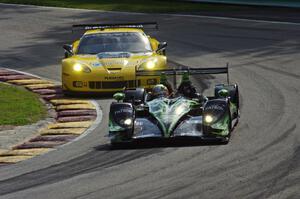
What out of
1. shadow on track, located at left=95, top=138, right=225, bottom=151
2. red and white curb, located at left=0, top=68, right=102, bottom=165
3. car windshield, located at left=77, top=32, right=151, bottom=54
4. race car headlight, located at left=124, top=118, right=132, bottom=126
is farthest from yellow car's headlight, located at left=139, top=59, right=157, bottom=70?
race car headlight, located at left=124, top=118, right=132, bottom=126

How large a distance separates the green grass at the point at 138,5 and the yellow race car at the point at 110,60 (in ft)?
48.9

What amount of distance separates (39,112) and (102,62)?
93.1 inches

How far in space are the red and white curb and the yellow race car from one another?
1.75ft

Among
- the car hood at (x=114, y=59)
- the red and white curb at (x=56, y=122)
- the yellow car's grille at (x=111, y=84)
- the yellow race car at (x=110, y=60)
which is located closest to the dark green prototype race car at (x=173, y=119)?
the red and white curb at (x=56, y=122)

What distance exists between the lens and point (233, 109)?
49.4 feet

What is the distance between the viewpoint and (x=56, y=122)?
1681 cm

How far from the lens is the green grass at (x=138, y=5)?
36125 mm

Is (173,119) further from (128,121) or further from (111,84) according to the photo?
(111,84)

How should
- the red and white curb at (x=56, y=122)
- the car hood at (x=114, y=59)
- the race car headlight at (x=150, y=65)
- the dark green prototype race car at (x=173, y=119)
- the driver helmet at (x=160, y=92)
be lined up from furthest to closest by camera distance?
1. the car hood at (x=114, y=59)
2. the race car headlight at (x=150, y=65)
3. the driver helmet at (x=160, y=92)
4. the red and white curb at (x=56, y=122)
5. the dark green prototype race car at (x=173, y=119)

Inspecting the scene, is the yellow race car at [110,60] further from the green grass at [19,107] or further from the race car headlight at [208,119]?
the race car headlight at [208,119]

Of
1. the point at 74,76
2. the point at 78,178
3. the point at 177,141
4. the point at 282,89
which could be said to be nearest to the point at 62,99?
the point at 74,76

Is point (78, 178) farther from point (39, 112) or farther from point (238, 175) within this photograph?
point (39, 112)

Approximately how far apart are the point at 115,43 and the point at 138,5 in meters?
Result: 18.2

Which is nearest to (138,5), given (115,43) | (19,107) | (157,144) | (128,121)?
(115,43)
